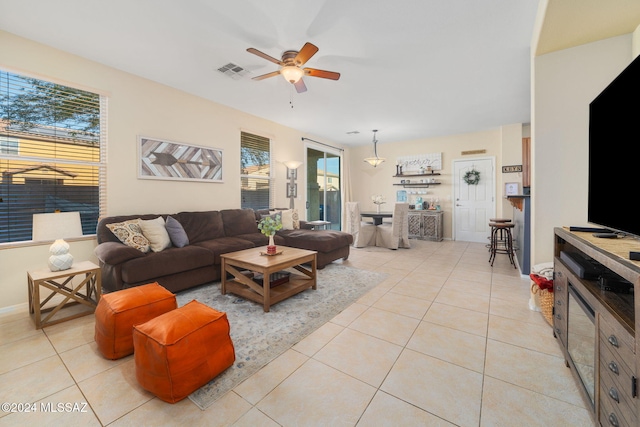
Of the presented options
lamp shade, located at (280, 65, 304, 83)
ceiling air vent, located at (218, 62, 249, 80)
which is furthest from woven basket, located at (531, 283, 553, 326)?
ceiling air vent, located at (218, 62, 249, 80)

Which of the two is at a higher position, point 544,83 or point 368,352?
point 544,83

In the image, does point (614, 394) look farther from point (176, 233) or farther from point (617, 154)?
point (176, 233)

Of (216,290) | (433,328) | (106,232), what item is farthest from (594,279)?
(106,232)

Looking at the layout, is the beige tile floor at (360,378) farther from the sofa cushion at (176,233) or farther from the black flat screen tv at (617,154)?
the sofa cushion at (176,233)

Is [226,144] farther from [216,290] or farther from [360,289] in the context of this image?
[360,289]

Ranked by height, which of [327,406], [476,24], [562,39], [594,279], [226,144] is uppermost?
[476,24]

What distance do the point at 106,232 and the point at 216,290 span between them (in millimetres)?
1357

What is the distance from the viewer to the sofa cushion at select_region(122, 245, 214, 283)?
2.60 metres

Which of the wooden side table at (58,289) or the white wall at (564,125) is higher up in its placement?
the white wall at (564,125)

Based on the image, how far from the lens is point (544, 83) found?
2416mm

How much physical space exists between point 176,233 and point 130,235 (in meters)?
0.48

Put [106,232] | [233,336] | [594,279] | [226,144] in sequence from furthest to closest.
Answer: [226,144]
[106,232]
[233,336]
[594,279]

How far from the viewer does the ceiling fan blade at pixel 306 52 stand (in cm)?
234

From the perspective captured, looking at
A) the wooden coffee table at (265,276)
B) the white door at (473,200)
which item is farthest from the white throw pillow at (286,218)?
the white door at (473,200)
